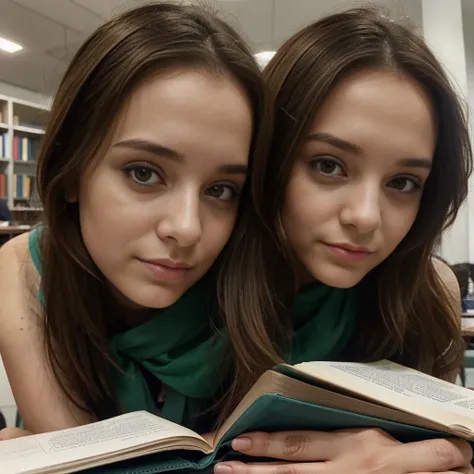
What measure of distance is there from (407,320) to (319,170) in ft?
1.12

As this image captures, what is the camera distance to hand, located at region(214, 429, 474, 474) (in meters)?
0.54

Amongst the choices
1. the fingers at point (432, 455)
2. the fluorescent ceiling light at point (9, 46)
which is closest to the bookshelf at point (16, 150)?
the fluorescent ceiling light at point (9, 46)

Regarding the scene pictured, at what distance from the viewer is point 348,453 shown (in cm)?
56

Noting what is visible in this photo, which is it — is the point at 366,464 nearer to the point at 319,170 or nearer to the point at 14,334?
the point at 319,170

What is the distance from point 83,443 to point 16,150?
4472 mm

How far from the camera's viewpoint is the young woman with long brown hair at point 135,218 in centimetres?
68

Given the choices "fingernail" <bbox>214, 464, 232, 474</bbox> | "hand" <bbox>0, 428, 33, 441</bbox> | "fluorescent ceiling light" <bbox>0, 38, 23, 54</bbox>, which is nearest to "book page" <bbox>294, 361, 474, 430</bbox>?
"fingernail" <bbox>214, 464, 232, 474</bbox>

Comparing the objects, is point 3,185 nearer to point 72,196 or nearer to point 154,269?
point 72,196

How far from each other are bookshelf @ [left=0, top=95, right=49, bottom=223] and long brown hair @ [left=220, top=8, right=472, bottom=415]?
151 inches

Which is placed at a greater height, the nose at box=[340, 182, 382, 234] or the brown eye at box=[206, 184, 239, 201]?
the brown eye at box=[206, 184, 239, 201]

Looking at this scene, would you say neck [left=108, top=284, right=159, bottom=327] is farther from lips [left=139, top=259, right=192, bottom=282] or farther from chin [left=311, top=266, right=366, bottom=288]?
chin [left=311, top=266, right=366, bottom=288]

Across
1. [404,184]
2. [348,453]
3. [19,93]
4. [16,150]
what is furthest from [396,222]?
[19,93]

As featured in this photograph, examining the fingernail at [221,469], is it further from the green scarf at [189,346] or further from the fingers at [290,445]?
the green scarf at [189,346]

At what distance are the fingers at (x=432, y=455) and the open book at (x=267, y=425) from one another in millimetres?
12
